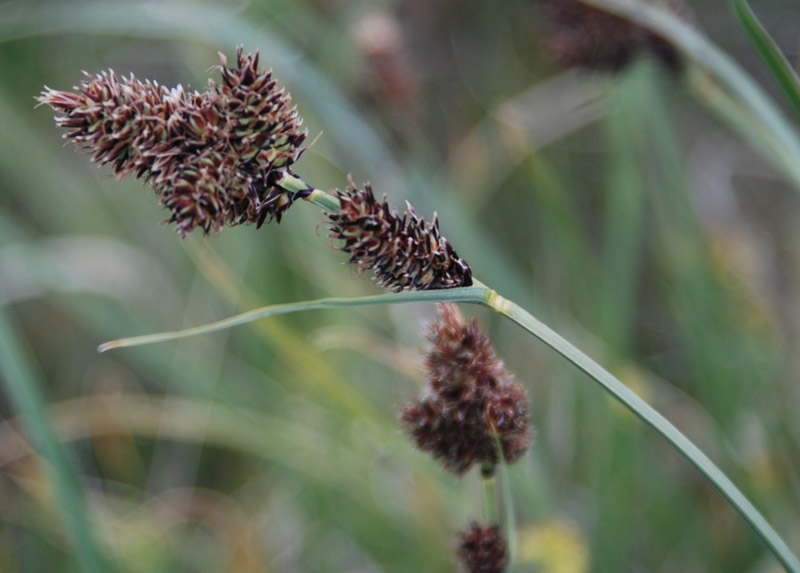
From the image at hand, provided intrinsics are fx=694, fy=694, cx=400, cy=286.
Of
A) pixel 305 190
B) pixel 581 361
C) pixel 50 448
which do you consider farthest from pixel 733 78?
pixel 50 448

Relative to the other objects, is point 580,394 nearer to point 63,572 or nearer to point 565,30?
point 565,30

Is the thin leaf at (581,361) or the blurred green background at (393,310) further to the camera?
the blurred green background at (393,310)

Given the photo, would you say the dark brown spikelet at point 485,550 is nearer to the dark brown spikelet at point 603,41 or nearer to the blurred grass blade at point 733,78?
the blurred grass blade at point 733,78

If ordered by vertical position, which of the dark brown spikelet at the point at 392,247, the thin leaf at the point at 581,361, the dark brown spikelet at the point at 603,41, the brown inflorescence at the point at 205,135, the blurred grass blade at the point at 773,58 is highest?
the dark brown spikelet at the point at 603,41

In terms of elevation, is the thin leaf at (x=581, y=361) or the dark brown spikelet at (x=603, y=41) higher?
the dark brown spikelet at (x=603, y=41)

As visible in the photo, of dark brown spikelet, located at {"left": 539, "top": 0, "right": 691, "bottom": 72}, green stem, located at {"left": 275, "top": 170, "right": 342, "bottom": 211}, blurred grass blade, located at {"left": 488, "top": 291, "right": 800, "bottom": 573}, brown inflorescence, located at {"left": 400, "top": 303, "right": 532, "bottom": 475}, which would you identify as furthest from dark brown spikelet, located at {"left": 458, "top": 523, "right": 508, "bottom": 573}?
dark brown spikelet, located at {"left": 539, "top": 0, "right": 691, "bottom": 72}

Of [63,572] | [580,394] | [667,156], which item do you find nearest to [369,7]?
[667,156]


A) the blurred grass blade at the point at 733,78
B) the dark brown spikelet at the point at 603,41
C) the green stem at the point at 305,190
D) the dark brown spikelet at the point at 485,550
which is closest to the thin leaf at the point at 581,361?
the green stem at the point at 305,190
